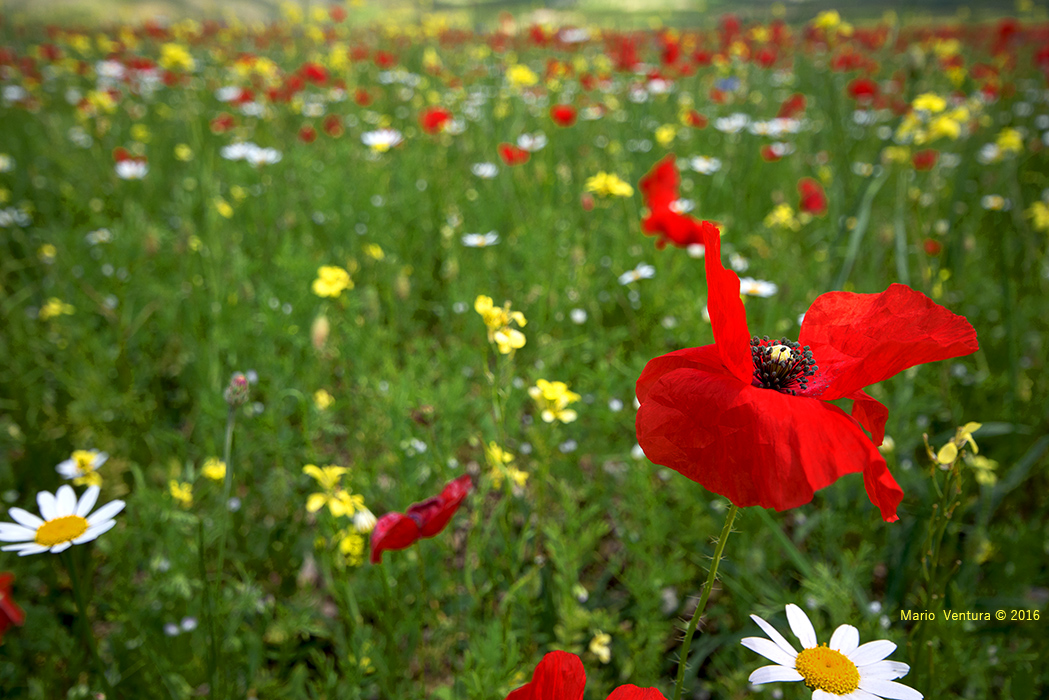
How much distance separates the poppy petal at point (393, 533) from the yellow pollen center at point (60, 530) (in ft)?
1.43

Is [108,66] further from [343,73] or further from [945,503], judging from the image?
[945,503]

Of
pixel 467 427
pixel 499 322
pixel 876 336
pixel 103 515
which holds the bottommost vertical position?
pixel 467 427

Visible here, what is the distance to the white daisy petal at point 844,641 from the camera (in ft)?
2.23

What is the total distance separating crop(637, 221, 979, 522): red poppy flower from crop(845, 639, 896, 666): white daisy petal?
0.80 feet

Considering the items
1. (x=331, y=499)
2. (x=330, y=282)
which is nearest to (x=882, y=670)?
(x=331, y=499)

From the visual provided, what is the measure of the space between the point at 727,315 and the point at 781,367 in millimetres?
163

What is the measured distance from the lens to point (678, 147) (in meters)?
4.29

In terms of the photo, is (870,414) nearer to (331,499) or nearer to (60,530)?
(331,499)

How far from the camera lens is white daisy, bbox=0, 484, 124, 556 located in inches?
32.1

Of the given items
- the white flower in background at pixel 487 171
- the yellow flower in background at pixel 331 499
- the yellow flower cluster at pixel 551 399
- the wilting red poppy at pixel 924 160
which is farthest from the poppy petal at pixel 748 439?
the wilting red poppy at pixel 924 160

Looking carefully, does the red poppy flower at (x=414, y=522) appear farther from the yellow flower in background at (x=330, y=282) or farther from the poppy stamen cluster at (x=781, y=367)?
the yellow flower in background at (x=330, y=282)

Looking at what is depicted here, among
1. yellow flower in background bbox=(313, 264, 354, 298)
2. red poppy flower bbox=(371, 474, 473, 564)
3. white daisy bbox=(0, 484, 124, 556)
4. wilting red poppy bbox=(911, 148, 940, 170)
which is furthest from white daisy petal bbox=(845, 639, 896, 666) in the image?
wilting red poppy bbox=(911, 148, 940, 170)

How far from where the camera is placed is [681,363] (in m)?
0.65

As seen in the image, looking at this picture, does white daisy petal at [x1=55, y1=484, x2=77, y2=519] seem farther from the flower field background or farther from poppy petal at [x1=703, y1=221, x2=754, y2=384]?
poppy petal at [x1=703, y1=221, x2=754, y2=384]
